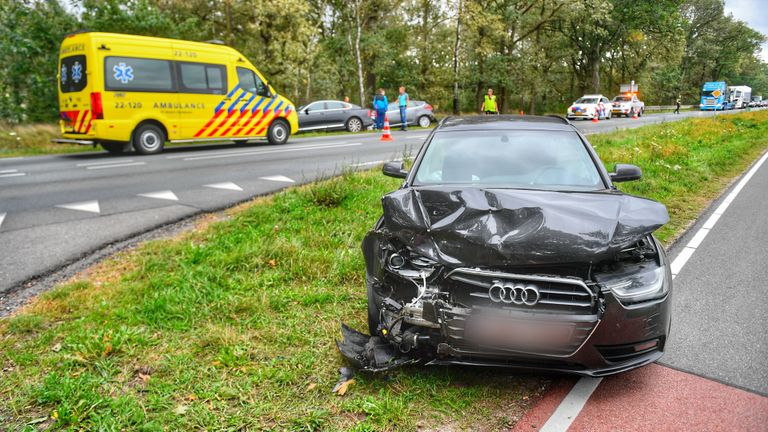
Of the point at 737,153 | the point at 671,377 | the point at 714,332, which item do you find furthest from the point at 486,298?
the point at 737,153

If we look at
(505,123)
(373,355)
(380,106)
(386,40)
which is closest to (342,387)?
(373,355)

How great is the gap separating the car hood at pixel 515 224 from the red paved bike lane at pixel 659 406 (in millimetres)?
877

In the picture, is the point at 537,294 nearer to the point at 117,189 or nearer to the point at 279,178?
the point at 279,178

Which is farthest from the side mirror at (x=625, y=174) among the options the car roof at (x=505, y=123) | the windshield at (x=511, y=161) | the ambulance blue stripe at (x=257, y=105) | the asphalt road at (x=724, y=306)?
the ambulance blue stripe at (x=257, y=105)

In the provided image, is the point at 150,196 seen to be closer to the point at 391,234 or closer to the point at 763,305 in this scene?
the point at 391,234

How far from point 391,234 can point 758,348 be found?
2.75 meters

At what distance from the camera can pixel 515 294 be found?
2.64 m

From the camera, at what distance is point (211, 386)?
3.03 meters

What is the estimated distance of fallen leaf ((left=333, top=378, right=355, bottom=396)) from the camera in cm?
299

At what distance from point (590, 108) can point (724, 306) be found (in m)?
30.8

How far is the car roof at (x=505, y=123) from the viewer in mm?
4559

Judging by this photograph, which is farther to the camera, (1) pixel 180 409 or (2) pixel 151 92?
(2) pixel 151 92

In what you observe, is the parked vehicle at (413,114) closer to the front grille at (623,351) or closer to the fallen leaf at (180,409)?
the front grille at (623,351)

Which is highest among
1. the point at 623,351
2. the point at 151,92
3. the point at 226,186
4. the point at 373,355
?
the point at 151,92
